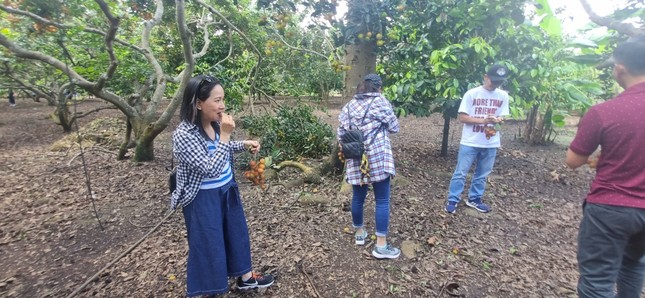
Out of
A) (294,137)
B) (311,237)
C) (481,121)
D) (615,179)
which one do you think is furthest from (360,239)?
(294,137)

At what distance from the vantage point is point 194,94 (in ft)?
6.66

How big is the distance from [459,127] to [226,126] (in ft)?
29.5

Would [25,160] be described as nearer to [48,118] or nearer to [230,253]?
[230,253]

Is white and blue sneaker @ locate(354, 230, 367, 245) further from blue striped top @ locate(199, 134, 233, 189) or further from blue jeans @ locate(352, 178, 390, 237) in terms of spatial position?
blue striped top @ locate(199, 134, 233, 189)

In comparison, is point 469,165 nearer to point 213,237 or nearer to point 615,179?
point 615,179

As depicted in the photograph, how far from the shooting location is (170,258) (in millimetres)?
3109

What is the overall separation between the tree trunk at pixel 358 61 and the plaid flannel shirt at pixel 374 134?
1646 millimetres

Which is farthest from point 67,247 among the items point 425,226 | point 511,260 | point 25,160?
point 25,160

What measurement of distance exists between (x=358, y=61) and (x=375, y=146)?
2012 mm

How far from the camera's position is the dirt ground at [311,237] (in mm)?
2740

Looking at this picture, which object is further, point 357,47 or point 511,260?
point 357,47

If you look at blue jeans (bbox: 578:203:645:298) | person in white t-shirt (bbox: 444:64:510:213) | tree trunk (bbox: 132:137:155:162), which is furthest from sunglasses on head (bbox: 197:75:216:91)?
tree trunk (bbox: 132:137:155:162)

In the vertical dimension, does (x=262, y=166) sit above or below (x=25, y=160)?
above

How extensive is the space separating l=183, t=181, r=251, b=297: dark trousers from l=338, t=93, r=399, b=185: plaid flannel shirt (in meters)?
1.02
